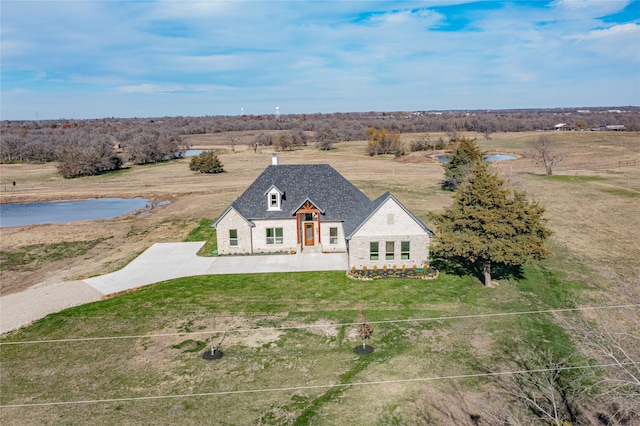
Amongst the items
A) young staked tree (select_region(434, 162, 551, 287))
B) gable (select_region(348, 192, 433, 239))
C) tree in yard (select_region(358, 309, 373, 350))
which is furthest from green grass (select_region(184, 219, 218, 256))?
young staked tree (select_region(434, 162, 551, 287))

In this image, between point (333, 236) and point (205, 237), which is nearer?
point (333, 236)

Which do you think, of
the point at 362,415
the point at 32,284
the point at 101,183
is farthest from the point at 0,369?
the point at 101,183

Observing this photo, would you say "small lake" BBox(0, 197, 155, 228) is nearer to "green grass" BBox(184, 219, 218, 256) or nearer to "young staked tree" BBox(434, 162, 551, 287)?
"green grass" BBox(184, 219, 218, 256)

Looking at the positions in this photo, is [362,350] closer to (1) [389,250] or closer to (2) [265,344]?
(2) [265,344]

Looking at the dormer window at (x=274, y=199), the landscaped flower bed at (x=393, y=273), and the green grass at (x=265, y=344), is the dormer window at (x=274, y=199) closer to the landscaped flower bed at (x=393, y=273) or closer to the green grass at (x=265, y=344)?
the green grass at (x=265, y=344)

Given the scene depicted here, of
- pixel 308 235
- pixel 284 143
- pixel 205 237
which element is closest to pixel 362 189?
pixel 205 237

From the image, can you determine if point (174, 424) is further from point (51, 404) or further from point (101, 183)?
point (101, 183)

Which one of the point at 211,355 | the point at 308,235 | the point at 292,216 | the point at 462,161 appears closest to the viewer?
the point at 211,355
